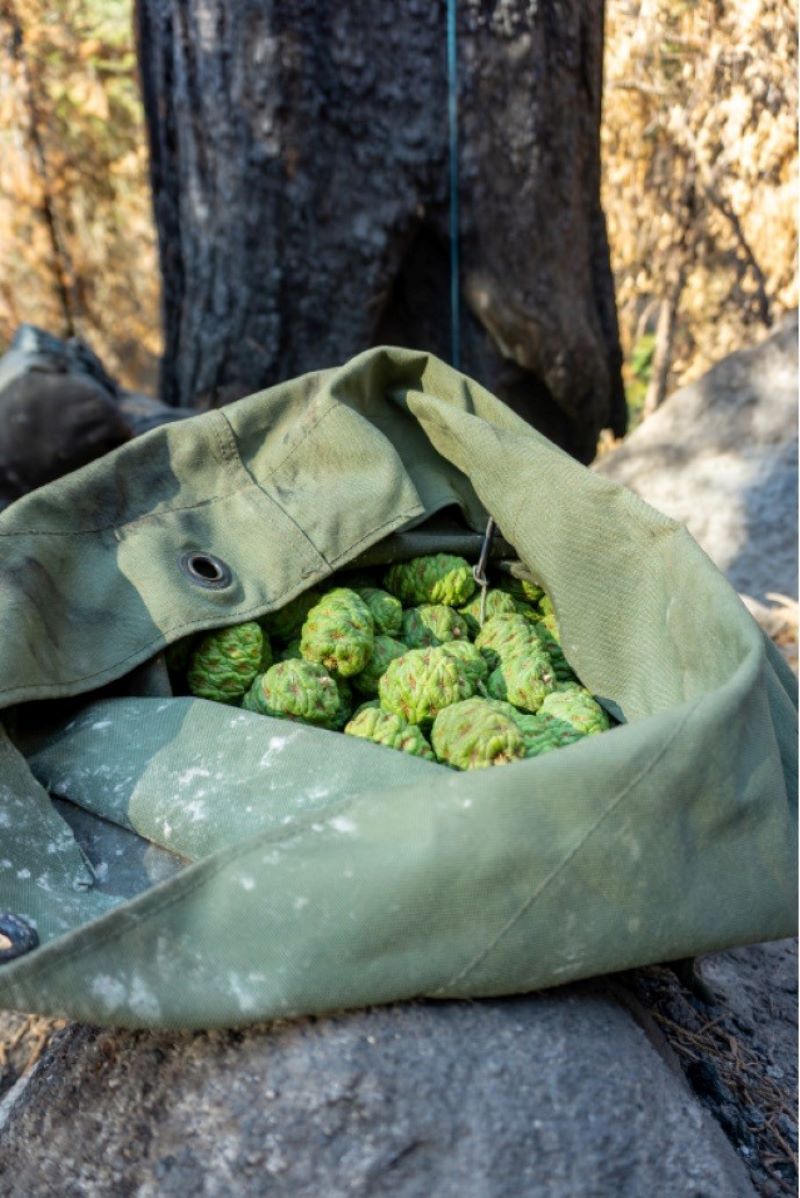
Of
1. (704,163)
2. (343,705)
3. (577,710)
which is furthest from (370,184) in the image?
(577,710)

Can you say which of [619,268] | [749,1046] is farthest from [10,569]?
[619,268]

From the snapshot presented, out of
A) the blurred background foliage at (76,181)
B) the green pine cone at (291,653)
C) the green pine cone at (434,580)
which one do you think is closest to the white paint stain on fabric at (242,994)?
the green pine cone at (291,653)

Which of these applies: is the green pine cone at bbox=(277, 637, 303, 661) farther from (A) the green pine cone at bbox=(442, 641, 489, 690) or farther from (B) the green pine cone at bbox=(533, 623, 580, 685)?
(B) the green pine cone at bbox=(533, 623, 580, 685)

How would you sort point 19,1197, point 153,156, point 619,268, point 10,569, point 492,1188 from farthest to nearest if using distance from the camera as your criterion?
point 619,268
point 153,156
point 10,569
point 19,1197
point 492,1188

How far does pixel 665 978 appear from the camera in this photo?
5.66ft

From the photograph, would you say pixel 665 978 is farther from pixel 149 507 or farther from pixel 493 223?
pixel 493 223

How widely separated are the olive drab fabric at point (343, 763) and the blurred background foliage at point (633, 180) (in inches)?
111

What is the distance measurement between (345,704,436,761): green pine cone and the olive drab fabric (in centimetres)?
14

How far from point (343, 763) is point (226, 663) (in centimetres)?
41

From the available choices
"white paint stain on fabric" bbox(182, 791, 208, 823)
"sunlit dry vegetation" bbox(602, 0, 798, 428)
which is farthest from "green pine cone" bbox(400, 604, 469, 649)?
"sunlit dry vegetation" bbox(602, 0, 798, 428)

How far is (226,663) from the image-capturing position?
1780mm

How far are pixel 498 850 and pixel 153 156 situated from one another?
308 cm

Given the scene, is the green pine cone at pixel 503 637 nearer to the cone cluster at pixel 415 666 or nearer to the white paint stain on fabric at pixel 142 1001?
the cone cluster at pixel 415 666

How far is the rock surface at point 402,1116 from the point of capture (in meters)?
1.14
